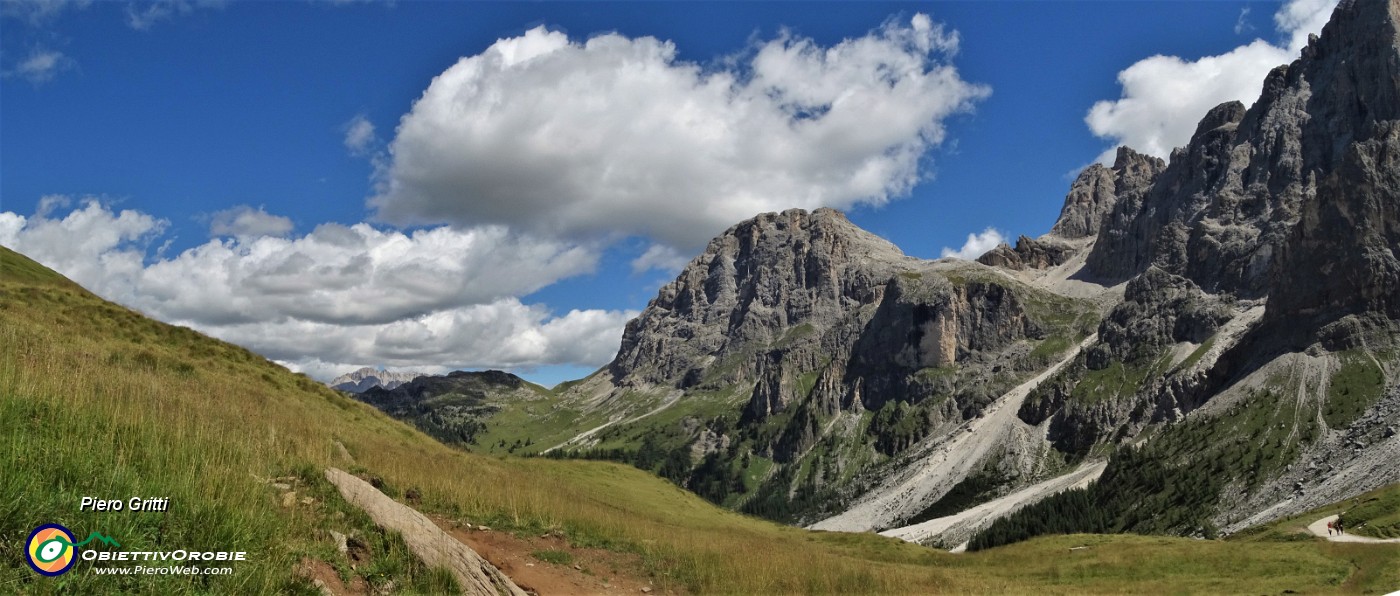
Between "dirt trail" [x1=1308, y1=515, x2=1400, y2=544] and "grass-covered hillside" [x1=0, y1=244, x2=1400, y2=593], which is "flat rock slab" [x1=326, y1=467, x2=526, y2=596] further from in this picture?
"dirt trail" [x1=1308, y1=515, x2=1400, y2=544]

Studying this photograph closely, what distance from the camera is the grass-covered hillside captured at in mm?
8797

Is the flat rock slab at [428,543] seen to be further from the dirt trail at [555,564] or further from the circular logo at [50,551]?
the circular logo at [50,551]

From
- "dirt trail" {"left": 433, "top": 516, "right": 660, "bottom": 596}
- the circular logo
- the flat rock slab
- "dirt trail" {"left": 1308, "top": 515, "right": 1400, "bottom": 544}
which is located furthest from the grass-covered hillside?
"dirt trail" {"left": 1308, "top": 515, "right": 1400, "bottom": 544}

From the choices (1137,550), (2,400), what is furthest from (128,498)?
(1137,550)

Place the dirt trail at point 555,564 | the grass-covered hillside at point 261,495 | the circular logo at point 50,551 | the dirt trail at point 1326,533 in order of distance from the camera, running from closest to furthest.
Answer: the circular logo at point 50,551 < the grass-covered hillside at point 261,495 < the dirt trail at point 555,564 < the dirt trail at point 1326,533

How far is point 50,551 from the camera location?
7426 mm

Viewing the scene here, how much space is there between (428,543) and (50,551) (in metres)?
5.98

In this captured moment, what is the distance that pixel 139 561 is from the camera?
26.6ft

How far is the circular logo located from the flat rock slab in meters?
5.33

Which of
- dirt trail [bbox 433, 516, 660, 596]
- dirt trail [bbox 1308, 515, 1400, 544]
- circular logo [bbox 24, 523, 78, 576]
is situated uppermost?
circular logo [bbox 24, 523, 78, 576]

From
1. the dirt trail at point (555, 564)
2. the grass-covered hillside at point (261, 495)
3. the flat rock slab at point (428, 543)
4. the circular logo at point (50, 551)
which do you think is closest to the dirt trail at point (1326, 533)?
the grass-covered hillside at point (261, 495)

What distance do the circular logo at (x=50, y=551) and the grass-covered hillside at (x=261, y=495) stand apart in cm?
13

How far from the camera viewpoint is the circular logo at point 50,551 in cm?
734

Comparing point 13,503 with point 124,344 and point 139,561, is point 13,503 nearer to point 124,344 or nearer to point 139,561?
point 139,561
